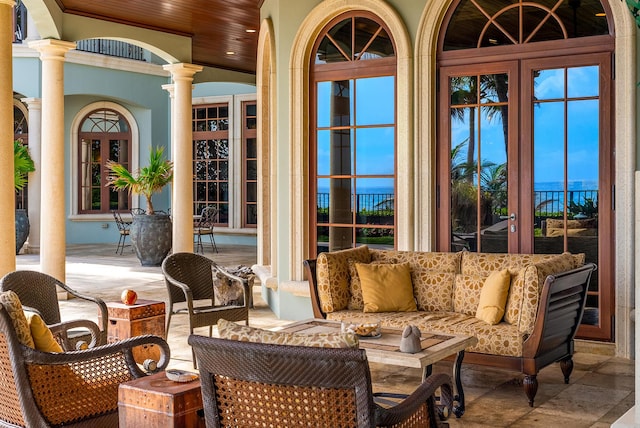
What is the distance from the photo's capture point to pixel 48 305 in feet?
15.7

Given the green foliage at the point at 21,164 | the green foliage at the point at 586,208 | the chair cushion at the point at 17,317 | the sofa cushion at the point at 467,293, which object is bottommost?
the sofa cushion at the point at 467,293

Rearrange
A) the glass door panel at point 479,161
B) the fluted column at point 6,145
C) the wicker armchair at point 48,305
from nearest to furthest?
1. the wicker armchair at point 48,305
2. the glass door panel at point 479,161
3. the fluted column at point 6,145

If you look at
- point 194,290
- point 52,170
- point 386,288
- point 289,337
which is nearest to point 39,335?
point 289,337

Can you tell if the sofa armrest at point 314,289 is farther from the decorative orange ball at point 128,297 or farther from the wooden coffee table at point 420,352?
the decorative orange ball at point 128,297

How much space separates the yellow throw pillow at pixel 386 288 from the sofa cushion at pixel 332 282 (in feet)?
0.49

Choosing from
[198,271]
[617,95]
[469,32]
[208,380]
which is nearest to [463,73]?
[469,32]

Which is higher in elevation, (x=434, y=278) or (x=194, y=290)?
(x=434, y=278)

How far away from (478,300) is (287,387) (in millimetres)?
3180

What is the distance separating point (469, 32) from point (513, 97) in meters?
0.73

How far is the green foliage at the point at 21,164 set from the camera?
46.0ft

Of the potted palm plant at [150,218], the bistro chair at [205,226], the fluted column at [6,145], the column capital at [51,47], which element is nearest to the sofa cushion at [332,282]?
the fluted column at [6,145]

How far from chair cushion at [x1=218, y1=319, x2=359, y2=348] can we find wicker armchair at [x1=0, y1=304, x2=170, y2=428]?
0.95 meters

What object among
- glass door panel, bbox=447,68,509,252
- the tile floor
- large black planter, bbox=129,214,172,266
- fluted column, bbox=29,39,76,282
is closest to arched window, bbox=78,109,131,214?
large black planter, bbox=129,214,172,266

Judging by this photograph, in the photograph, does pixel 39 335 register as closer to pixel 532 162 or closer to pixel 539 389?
pixel 539 389
